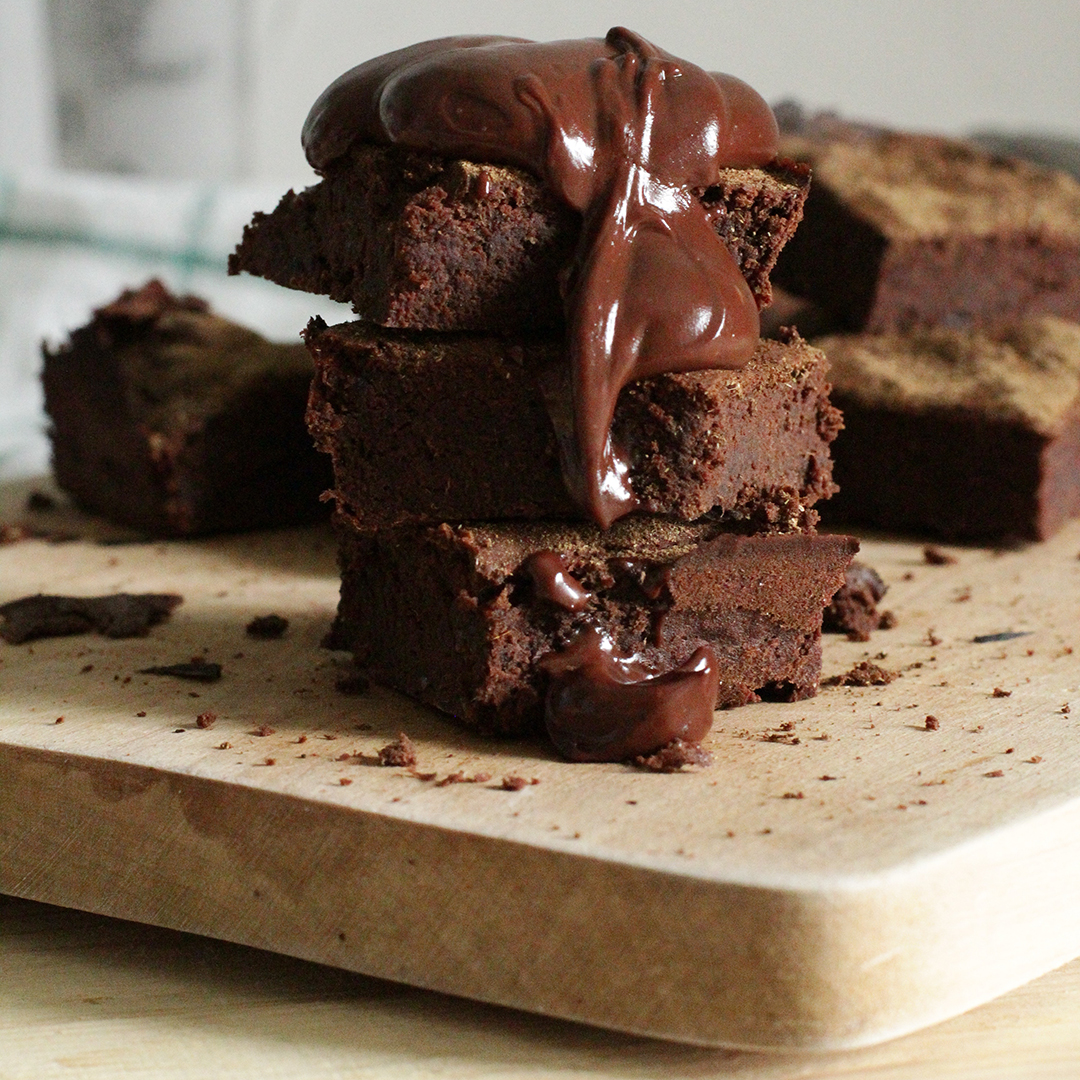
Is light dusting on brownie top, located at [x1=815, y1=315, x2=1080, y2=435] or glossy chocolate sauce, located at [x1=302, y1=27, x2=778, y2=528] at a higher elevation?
glossy chocolate sauce, located at [x1=302, y1=27, x2=778, y2=528]

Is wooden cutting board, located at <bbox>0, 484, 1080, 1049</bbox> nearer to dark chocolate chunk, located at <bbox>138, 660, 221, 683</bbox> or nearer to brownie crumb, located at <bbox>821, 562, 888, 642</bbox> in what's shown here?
dark chocolate chunk, located at <bbox>138, 660, 221, 683</bbox>

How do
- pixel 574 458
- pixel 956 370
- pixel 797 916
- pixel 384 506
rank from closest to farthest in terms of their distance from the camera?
pixel 797 916
pixel 574 458
pixel 384 506
pixel 956 370

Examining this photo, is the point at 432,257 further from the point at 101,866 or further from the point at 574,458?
the point at 101,866

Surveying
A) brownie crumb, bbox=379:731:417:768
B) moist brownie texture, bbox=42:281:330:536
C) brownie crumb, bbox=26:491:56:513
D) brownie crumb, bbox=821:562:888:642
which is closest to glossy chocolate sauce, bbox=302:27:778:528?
brownie crumb, bbox=379:731:417:768

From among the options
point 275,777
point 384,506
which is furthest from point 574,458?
point 275,777

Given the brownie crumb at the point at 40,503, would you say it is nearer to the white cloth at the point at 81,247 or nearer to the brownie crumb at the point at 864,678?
the white cloth at the point at 81,247

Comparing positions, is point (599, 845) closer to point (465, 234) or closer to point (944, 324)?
point (465, 234)
